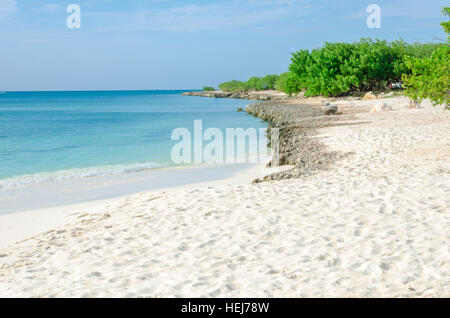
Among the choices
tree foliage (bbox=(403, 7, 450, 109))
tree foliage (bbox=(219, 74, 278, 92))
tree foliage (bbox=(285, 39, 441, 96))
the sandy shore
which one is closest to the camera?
the sandy shore

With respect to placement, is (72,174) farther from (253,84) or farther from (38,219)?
(253,84)

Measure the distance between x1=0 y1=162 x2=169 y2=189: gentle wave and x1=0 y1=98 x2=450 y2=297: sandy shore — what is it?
604cm

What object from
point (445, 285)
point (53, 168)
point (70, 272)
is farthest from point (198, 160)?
point (445, 285)

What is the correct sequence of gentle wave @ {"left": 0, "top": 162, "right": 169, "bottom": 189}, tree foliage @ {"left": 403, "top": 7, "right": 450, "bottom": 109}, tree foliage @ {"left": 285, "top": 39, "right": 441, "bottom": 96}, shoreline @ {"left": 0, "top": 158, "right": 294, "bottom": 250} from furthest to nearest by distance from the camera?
tree foliage @ {"left": 285, "top": 39, "right": 441, "bottom": 96} → gentle wave @ {"left": 0, "top": 162, "right": 169, "bottom": 189} → tree foliage @ {"left": 403, "top": 7, "right": 450, "bottom": 109} → shoreline @ {"left": 0, "top": 158, "right": 294, "bottom": 250}

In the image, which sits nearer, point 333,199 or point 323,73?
point 333,199

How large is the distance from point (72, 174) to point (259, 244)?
513 inches

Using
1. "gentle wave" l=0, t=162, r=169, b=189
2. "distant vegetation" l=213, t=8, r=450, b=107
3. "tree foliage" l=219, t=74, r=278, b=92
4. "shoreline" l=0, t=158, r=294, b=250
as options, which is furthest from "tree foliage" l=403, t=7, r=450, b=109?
"tree foliage" l=219, t=74, r=278, b=92

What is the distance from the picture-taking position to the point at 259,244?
6.34 metres

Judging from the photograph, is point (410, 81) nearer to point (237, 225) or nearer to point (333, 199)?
point (333, 199)

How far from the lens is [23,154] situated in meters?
24.6

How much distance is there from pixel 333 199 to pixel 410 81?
260 inches

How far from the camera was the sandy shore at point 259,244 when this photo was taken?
196 inches

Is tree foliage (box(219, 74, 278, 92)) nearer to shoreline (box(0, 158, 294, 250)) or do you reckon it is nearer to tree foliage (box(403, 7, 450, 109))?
tree foliage (box(403, 7, 450, 109))

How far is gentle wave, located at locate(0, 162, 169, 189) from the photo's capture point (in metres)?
16.0
